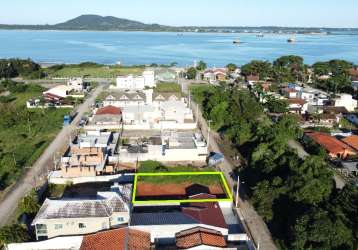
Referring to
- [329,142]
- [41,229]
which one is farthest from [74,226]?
[329,142]

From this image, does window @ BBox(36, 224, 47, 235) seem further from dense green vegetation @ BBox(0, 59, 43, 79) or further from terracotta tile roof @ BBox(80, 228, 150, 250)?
dense green vegetation @ BBox(0, 59, 43, 79)

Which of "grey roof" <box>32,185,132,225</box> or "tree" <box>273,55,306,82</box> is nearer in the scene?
"grey roof" <box>32,185,132,225</box>

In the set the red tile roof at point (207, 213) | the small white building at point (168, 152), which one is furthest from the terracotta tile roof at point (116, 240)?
the small white building at point (168, 152)

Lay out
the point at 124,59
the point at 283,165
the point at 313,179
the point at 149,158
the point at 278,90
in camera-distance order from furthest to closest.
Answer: the point at 124,59 < the point at 278,90 < the point at 149,158 < the point at 283,165 < the point at 313,179

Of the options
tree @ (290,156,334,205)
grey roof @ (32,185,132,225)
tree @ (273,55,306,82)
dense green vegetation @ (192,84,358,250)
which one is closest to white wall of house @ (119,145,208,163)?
dense green vegetation @ (192,84,358,250)

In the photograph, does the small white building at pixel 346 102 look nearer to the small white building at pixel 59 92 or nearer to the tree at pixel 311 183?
the tree at pixel 311 183

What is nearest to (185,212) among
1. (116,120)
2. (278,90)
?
(116,120)

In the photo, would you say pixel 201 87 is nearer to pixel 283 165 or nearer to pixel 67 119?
pixel 67 119

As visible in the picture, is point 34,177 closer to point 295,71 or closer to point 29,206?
point 29,206
